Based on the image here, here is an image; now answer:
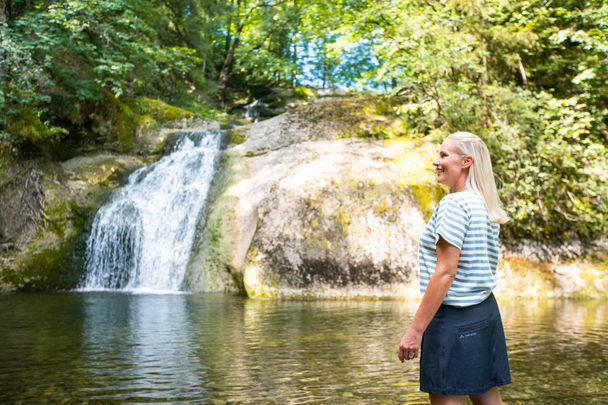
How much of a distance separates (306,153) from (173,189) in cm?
381

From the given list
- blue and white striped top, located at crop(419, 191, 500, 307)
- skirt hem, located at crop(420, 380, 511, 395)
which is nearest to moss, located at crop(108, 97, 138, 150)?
blue and white striped top, located at crop(419, 191, 500, 307)

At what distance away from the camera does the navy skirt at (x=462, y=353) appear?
2.52 meters

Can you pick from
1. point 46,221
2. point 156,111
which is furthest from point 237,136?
point 46,221

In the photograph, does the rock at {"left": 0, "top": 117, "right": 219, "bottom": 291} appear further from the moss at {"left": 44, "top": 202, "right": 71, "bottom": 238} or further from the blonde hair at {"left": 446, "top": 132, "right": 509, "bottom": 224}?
the blonde hair at {"left": 446, "top": 132, "right": 509, "bottom": 224}

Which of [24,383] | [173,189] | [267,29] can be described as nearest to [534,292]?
[173,189]

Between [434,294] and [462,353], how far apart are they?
28 cm

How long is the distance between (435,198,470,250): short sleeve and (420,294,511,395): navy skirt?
0.31 metres

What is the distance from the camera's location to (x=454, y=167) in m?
2.74

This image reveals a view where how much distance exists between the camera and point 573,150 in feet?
47.4

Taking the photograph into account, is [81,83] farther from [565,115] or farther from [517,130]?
[565,115]

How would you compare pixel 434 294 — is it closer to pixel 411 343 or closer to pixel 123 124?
pixel 411 343

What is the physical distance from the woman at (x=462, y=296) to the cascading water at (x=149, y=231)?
1248 cm

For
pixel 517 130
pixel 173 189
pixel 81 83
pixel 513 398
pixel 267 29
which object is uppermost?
pixel 267 29

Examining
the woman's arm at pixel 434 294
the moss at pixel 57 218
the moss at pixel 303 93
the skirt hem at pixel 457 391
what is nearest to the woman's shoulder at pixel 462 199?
the woman's arm at pixel 434 294
